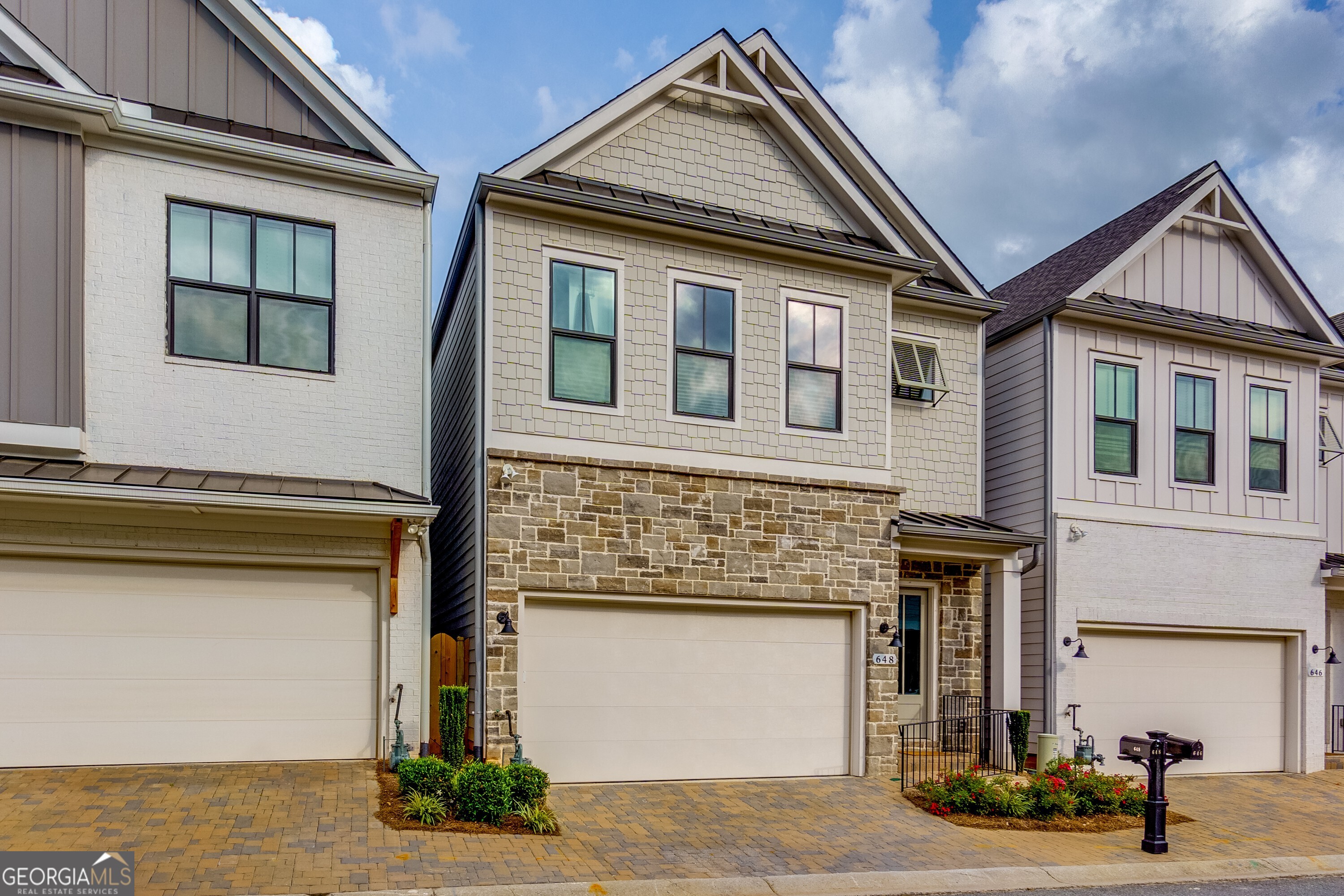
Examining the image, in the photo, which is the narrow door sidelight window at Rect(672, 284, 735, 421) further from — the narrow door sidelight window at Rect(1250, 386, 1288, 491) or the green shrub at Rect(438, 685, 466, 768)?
the narrow door sidelight window at Rect(1250, 386, 1288, 491)

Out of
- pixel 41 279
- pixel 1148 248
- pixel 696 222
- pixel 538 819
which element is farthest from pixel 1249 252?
pixel 41 279

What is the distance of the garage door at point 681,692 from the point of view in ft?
41.1

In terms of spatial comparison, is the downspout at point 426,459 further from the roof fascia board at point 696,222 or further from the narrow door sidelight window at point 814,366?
the narrow door sidelight window at point 814,366

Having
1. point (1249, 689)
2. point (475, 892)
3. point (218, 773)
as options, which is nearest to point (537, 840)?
point (475, 892)

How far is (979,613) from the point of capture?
646 inches

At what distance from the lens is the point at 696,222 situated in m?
13.4

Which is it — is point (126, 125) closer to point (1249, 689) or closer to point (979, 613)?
point (979, 613)

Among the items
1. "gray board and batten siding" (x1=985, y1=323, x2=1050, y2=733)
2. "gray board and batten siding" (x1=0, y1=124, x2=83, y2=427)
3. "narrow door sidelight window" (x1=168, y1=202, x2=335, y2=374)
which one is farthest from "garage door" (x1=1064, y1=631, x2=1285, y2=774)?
"gray board and batten siding" (x1=0, y1=124, x2=83, y2=427)

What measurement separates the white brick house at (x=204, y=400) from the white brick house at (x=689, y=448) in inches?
45.7

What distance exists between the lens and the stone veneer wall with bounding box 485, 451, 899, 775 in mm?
12312

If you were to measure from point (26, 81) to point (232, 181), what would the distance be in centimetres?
208

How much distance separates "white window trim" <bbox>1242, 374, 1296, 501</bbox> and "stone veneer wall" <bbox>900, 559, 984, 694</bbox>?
4880 mm

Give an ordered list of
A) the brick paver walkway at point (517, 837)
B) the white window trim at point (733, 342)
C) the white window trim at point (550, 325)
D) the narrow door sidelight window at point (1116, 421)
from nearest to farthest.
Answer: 1. the brick paver walkway at point (517, 837)
2. the white window trim at point (550, 325)
3. the white window trim at point (733, 342)
4. the narrow door sidelight window at point (1116, 421)

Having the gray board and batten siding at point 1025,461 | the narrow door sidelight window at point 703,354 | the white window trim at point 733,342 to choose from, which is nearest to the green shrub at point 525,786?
the white window trim at point 733,342
